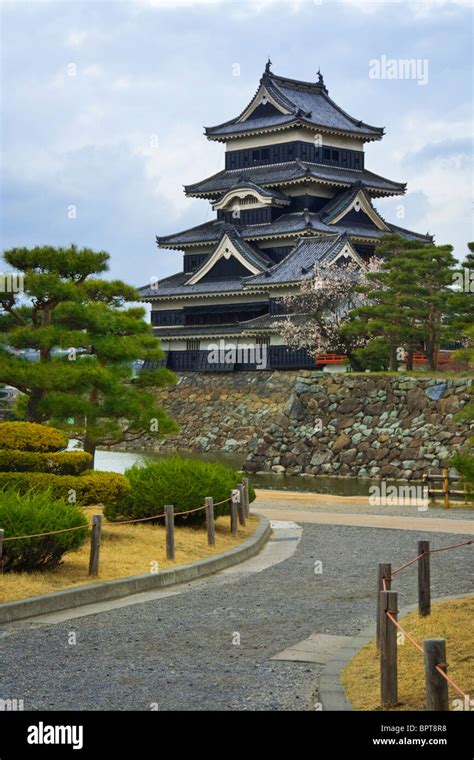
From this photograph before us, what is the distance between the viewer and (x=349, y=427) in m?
51.2

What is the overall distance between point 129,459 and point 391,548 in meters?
36.4

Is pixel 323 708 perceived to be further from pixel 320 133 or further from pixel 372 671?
pixel 320 133

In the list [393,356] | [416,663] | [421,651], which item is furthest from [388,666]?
[393,356]

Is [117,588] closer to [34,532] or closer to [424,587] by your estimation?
[34,532]

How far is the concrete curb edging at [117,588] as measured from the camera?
531 inches

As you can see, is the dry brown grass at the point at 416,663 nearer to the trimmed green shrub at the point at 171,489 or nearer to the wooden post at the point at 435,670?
the wooden post at the point at 435,670

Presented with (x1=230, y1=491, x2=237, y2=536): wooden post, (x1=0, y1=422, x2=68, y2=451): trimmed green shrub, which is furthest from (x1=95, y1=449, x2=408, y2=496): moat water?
(x1=0, y1=422, x2=68, y2=451): trimmed green shrub

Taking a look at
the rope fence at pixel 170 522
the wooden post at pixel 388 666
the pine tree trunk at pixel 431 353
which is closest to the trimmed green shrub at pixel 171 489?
the rope fence at pixel 170 522

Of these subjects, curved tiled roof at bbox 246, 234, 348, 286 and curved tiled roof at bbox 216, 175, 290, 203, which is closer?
curved tiled roof at bbox 246, 234, 348, 286

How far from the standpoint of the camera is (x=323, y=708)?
9203 millimetres

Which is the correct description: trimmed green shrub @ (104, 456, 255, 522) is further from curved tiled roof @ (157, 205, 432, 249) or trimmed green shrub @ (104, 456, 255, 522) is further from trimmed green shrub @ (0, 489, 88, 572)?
curved tiled roof @ (157, 205, 432, 249)

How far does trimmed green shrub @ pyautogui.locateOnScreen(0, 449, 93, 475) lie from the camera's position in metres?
18.6

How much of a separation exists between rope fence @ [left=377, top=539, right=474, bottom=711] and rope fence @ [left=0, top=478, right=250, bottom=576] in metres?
4.72

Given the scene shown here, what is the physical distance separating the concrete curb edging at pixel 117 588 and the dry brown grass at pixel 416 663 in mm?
4016
